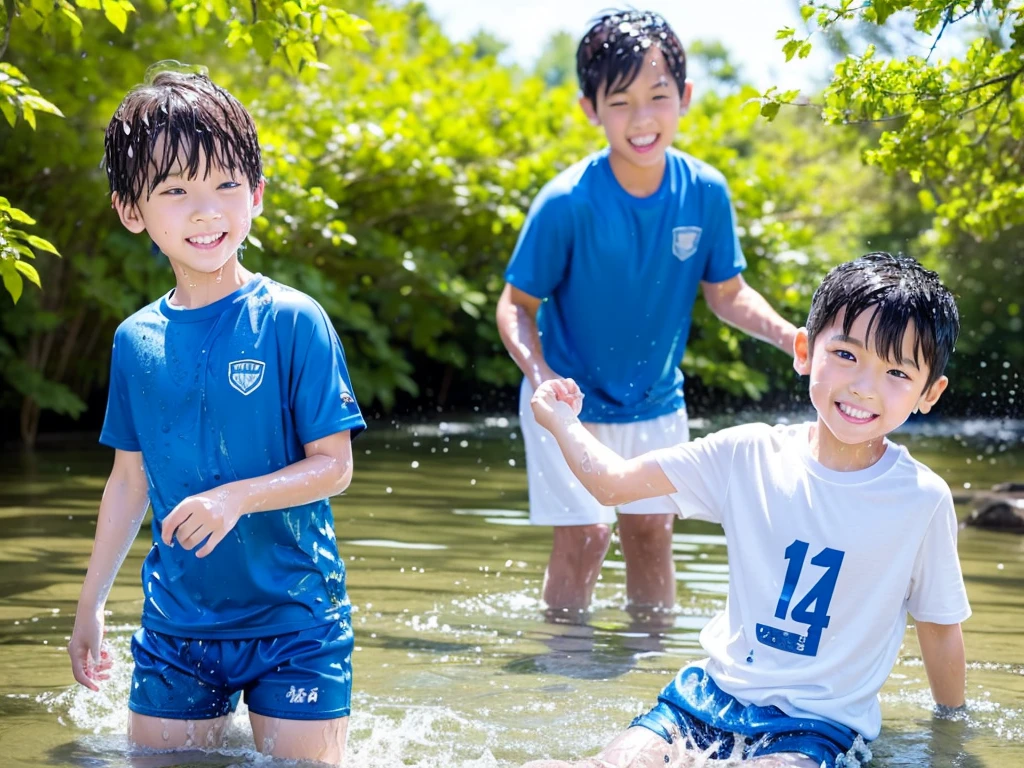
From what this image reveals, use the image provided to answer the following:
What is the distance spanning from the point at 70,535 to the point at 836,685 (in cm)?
443

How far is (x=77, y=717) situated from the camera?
3.74 m

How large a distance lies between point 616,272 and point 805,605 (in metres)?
2.06

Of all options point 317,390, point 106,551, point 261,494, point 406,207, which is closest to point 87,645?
point 106,551

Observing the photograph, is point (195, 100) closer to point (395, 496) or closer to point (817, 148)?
point (395, 496)

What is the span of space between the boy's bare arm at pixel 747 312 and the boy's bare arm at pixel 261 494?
1790 mm

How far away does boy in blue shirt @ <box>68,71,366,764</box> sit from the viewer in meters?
3.14

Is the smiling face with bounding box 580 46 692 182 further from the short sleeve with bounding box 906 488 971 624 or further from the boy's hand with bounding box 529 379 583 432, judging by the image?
the short sleeve with bounding box 906 488 971 624

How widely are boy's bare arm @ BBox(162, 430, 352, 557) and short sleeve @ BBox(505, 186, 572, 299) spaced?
1.77 meters

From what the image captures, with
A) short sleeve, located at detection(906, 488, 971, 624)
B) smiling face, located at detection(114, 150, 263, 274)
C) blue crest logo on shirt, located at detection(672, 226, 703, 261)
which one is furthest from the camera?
blue crest logo on shirt, located at detection(672, 226, 703, 261)

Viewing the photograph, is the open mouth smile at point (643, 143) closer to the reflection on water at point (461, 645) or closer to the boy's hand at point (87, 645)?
the reflection on water at point (461, 645)

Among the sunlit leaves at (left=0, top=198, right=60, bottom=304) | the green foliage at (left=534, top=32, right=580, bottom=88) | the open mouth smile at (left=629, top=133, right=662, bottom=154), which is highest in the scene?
the green foliage at (left=534, top=32, right=580, bottom=88)

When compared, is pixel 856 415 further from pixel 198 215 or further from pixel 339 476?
pixel 198 215

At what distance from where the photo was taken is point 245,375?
315 cm

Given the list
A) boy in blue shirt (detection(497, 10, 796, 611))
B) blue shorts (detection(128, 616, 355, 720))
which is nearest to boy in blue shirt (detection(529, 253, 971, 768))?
blue shorts (detection(128, 616, 355, 720))
